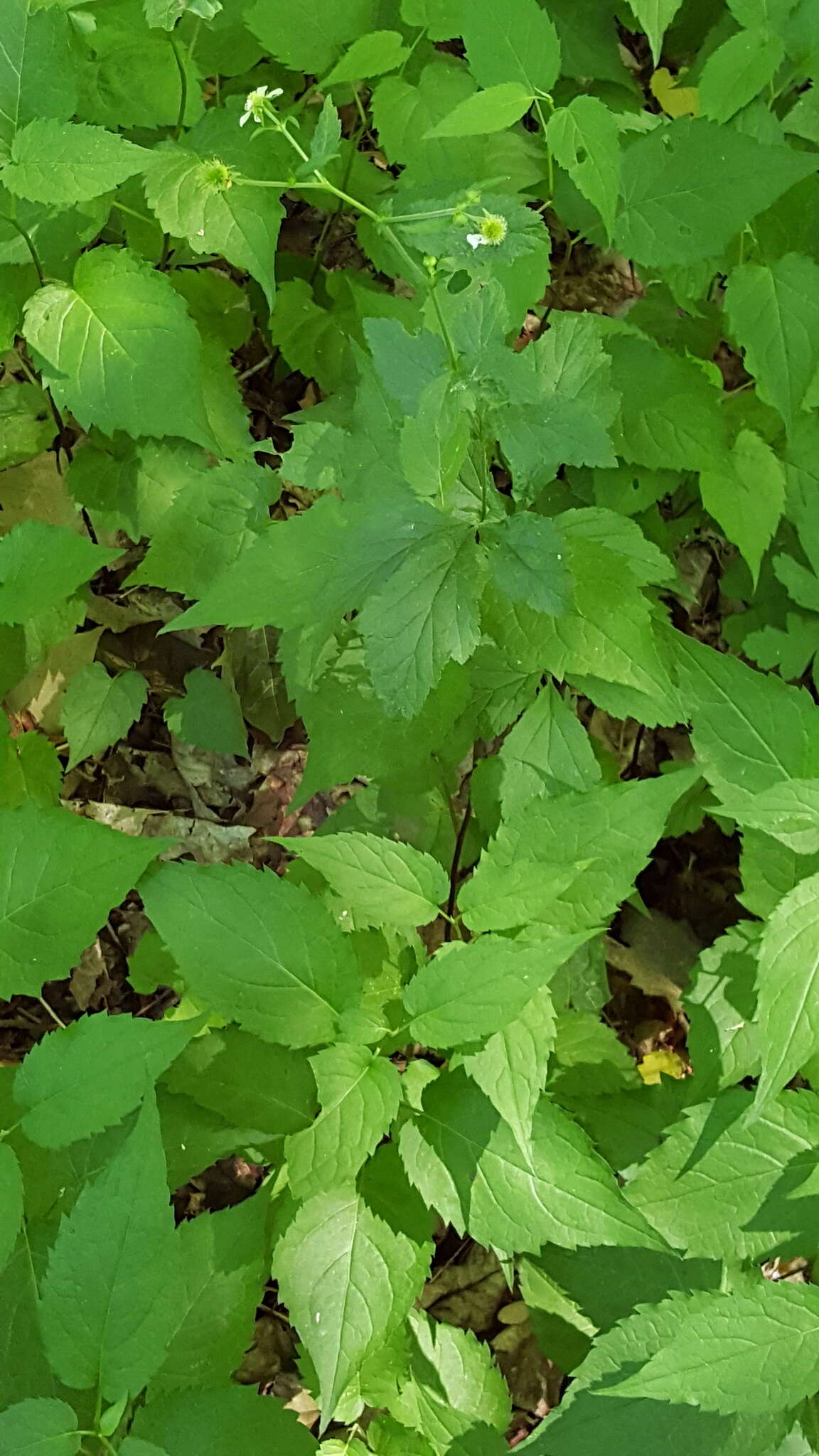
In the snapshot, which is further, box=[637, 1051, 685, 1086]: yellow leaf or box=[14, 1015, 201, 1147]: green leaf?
box=[637, 1051, 685, 1086]: yellow leaf

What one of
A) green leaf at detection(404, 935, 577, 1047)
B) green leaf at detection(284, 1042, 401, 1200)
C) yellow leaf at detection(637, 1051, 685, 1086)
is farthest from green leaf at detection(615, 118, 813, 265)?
yellow leaf at detection(637, 1051, 685, 1086)

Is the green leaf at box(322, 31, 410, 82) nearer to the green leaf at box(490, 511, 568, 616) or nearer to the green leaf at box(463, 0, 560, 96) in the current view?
the green leaf at box(463, 0, 560, 96)

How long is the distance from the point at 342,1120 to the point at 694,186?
183 cm

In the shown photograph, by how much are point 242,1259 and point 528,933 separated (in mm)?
695

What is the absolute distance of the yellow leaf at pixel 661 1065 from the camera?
7.89 feet

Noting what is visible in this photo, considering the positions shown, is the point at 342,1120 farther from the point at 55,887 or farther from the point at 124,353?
the point at 124,353

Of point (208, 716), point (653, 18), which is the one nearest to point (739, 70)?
point (653, 18)

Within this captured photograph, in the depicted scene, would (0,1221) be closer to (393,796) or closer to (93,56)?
(393,796)

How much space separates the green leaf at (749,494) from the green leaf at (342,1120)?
130 cm

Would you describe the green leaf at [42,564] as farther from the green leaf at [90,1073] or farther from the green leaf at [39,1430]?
the green leaf at [39,1430]

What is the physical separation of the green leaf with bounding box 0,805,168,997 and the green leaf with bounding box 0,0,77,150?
126cm

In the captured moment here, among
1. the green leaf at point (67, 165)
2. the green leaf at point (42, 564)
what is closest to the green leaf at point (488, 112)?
the green leaf at point (67, 165)

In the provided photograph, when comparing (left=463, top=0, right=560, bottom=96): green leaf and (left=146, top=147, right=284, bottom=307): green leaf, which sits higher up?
(left=463, top=0, right=560, bottom=96): green leaf

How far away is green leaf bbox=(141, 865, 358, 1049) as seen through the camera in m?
1.48
